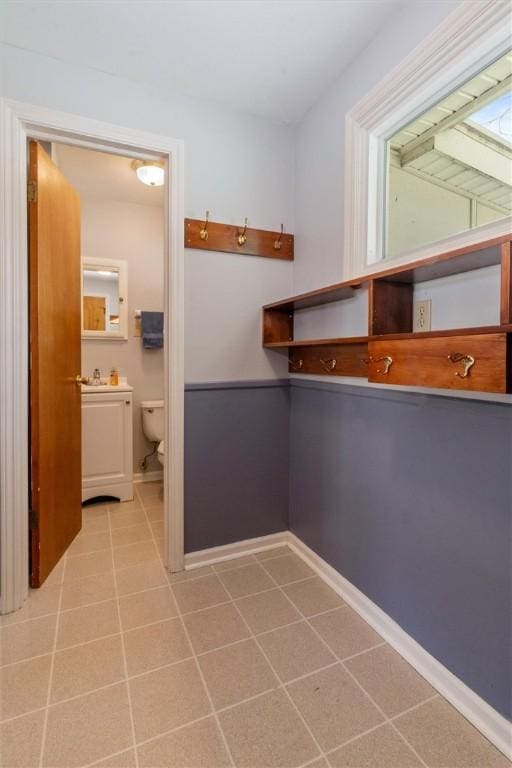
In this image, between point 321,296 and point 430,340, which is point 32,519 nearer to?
point 321,296

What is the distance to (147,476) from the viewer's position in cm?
327

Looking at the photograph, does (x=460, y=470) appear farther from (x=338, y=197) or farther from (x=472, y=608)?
(x=338, y=197)

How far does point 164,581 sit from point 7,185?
1926mm

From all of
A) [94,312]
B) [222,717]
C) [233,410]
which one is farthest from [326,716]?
[94,312]

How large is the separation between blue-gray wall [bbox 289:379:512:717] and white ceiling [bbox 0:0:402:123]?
145 cm

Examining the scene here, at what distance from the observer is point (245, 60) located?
1611 millimetres

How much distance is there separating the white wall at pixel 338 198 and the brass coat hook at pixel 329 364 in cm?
14

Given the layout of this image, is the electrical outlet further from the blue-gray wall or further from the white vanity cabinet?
the white vanity cabinet

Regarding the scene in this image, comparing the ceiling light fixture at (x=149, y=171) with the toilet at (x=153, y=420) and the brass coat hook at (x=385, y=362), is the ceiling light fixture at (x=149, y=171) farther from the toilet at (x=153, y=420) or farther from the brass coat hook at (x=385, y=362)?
the brass coat hook at (x=385, y=362)

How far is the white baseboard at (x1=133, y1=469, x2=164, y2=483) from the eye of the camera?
323 cm

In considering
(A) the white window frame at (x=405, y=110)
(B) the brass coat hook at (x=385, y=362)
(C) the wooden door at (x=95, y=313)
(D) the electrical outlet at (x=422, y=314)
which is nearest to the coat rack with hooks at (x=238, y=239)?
(A) the white window frame at (x=405, y=110)

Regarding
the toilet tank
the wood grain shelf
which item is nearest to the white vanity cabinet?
the toilet tank

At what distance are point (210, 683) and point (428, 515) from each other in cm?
94

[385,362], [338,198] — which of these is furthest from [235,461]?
[338,198]
